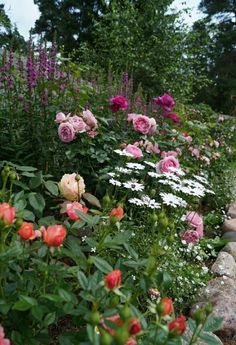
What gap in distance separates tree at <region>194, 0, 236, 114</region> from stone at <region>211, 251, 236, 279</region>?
16.8m

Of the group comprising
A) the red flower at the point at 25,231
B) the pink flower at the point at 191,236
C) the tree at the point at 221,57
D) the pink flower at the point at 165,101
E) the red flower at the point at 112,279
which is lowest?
the pink flower at the point at 191,236

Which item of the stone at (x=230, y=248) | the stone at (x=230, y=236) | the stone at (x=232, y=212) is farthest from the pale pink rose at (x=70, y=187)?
the stone at (x=232, y=212)

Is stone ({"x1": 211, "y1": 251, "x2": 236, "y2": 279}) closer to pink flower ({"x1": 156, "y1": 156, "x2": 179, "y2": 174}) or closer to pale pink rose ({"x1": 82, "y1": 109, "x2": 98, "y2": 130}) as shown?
pink flower ({"x1": 156, "y1": 156, "x2": 179, "y2": 174})

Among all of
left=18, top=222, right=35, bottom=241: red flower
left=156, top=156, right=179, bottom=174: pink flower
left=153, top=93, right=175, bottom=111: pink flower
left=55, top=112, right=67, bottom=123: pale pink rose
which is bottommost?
left=18, top=222, right=35, bottom=241: red flower

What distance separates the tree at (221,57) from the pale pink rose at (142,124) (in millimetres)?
16741

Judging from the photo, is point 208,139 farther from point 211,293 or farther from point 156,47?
point 156,47

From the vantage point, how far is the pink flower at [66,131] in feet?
7.10

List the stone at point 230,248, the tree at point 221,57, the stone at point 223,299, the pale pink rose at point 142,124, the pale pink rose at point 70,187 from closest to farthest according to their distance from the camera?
1. the pale pink rose at point 70,187
2. the stone at point 223,299
3. the pale pink rose at point 142,124
4. the stone at point 230,248
5. the tree at point 221,57

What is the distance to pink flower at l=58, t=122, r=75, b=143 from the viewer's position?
2.16 meters

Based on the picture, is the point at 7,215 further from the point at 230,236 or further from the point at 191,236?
the point at 230,236

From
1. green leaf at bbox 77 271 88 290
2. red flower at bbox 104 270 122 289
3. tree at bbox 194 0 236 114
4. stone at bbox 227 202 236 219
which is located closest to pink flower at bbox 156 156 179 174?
green leaf at bbox 77 271 88 290

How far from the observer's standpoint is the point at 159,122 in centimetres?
334

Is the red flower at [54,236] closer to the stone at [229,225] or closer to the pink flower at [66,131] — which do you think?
the pink flower at [66,131]

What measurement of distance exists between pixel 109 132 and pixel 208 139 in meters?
2.20
